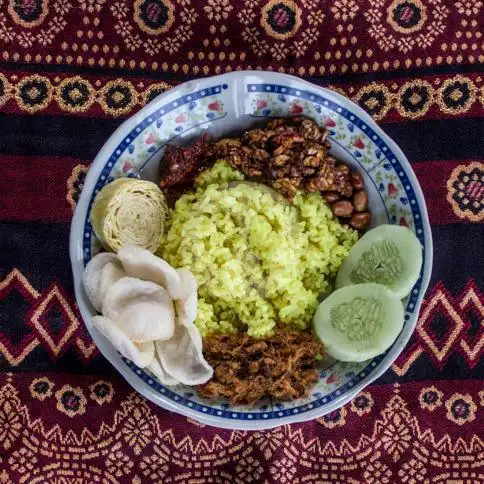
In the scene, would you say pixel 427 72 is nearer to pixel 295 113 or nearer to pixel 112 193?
pixel 295 113

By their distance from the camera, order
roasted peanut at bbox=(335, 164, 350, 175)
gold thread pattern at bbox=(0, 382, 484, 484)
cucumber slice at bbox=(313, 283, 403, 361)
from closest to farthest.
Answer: cucumber slice at bbox=(313, 283, 403, 361)
roasted peanut at bbox=(335, 164, 350, 175)
gold thread pattern at bbox=(0, 382, 484, 484)

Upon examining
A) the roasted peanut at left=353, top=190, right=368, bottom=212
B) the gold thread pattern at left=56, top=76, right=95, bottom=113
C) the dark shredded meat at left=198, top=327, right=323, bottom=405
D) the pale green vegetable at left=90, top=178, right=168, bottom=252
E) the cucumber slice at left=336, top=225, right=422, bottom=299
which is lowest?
the dark shredded meat at left=198, top=327, right=323, bottom=405

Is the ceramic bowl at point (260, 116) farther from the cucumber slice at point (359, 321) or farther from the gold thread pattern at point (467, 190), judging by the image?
the gold thread pattern at point (467, 190)

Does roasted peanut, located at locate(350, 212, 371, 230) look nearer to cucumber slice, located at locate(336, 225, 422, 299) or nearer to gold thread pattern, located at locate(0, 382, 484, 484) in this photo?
cucumber slice, located at locate(336, 225, 422, 299)

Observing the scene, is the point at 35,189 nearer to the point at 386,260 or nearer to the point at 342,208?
the point at 342,208

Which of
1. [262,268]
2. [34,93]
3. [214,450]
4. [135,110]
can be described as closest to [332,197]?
[262,268]

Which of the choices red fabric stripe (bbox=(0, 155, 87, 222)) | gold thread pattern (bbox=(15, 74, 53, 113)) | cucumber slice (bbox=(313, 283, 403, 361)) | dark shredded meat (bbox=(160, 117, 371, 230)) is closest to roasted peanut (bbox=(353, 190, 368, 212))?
dark shredded meat (bbox=(160, 117, 371, 230))
